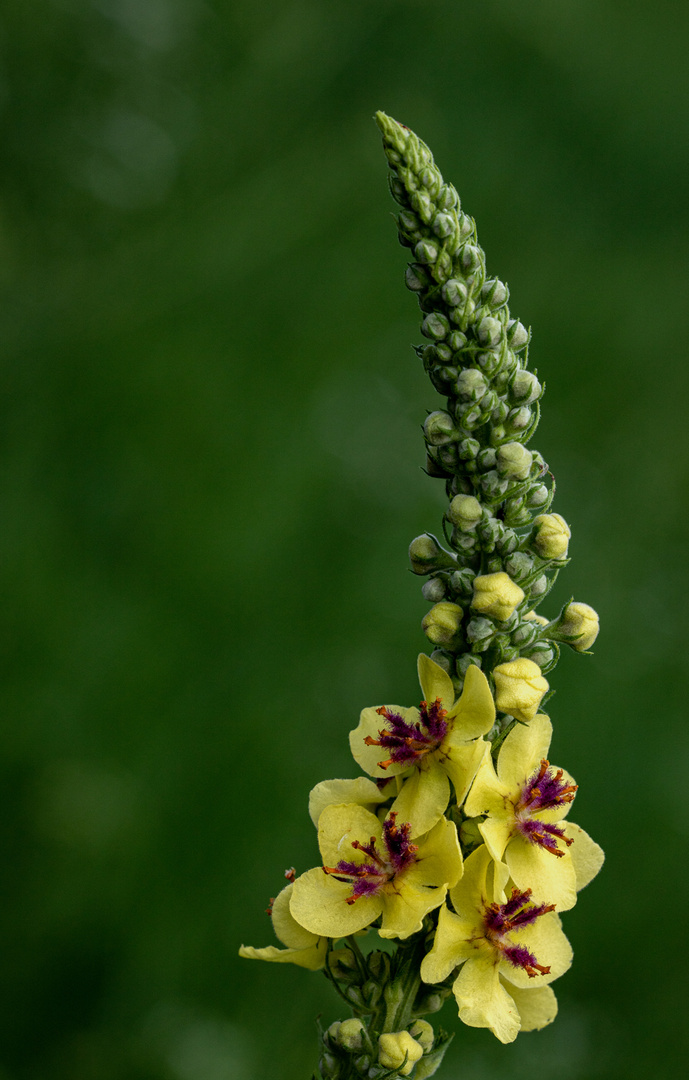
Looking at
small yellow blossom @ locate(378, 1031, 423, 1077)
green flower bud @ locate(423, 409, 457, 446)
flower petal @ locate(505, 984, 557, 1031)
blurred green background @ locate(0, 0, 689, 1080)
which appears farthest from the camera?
blurred green background @ locate(0, 0, 689, 1080)

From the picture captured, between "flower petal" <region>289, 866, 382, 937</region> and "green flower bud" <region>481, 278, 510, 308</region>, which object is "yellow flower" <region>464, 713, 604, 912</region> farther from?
"green flower bud" <region>481, 278, 510, 308</region>

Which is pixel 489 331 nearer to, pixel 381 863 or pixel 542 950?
pixel 381 863

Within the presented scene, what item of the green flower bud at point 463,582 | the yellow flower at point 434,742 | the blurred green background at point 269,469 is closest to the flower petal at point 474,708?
the yellow flower at point 434,742

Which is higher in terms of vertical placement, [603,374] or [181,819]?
[603,374]

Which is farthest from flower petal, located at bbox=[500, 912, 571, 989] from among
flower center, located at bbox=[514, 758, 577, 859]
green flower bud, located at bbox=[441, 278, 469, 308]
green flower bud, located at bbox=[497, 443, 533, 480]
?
green flower bud, located at bbox=[441, 278, 469, 308]

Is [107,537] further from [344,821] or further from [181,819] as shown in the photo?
[344,821]

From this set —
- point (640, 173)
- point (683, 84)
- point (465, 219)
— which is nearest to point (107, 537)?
point (465, 219)
